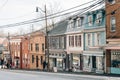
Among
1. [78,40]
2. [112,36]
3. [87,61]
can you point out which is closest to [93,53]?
[87,61]

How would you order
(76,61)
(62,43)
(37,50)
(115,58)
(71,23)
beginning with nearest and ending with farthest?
(115,58) → (76,61) → (71,23) → (62,43) → (37,50)

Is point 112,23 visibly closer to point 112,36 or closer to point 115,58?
point 112,36

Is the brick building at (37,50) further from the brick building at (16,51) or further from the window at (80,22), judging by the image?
the window at (80,22)

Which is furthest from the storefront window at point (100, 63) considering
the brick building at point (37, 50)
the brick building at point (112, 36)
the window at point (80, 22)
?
the brick building at point (37, 50)

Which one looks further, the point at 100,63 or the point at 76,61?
the point at 76,61

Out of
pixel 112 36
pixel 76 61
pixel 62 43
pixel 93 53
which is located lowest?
pixel 76 61

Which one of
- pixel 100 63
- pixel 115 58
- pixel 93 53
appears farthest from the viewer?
pixel 93 53

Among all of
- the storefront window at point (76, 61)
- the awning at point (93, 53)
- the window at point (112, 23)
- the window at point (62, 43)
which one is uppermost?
the window at point (112, 23)

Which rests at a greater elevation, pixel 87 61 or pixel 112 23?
pixel 112 23

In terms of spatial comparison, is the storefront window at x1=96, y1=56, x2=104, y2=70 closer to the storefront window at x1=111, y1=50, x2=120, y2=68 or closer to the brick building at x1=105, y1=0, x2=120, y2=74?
the brick building at x1=105, y1=0, x2=120, y2=74

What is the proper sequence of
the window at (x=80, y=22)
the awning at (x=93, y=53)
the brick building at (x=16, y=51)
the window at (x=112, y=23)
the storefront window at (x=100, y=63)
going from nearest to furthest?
the window at (x=112, y=23), the storefront window at (x=100, y=63), the awning at (x=93, y=53), the window at (x=80, y=22), the brick building at (x=16, y=51)

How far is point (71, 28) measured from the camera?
6084 cm

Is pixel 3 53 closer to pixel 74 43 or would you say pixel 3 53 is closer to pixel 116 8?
pixel 74 43

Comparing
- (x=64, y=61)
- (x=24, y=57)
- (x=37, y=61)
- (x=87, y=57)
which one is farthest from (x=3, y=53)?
(x=87, y=57)
